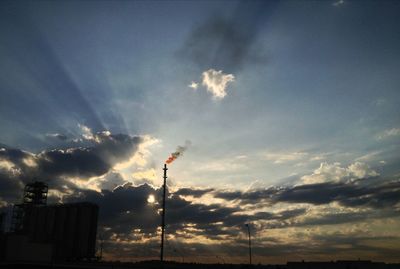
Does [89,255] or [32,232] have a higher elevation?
[32,232]

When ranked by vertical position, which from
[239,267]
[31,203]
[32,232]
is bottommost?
[239,267]

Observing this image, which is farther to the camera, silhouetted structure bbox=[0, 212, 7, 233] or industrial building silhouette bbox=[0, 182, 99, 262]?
silhouetted structure bbox=[0, 212, 7, 233]

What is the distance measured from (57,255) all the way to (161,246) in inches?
2247

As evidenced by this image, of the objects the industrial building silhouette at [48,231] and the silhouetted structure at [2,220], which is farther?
the silhouetted structure at [2,220]

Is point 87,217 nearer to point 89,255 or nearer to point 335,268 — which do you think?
point 89,255

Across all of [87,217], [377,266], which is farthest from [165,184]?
[87,217]

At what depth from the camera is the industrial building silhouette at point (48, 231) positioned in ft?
277

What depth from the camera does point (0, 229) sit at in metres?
107

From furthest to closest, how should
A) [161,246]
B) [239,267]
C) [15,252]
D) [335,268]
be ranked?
1. [15,252]
2. [239,267]
3. [335,268]
4. [161,246]

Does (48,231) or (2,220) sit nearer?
(48,231)

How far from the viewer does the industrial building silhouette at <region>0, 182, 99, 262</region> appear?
3324 inches

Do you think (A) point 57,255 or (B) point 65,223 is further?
(B) point 65,223

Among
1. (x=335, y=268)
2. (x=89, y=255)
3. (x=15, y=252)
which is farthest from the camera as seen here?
(x=89, y=255)

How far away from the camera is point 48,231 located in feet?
A: 328
